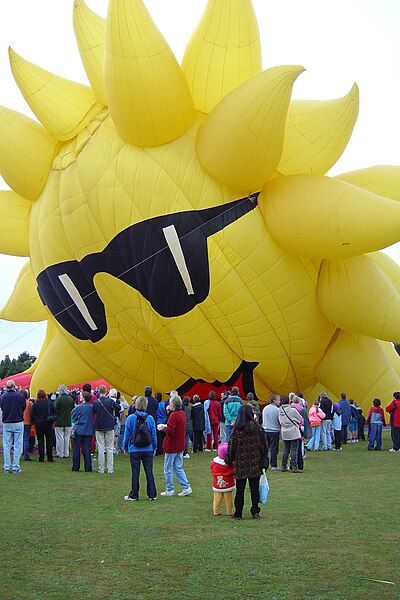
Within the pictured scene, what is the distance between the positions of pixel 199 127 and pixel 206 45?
143 cm

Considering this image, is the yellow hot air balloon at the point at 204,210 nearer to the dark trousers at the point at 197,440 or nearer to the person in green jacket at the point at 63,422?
the dark trousers at the point at 197,440

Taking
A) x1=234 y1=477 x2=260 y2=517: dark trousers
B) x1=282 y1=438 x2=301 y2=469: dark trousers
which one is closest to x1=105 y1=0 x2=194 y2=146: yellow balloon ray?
x1=282 y1=438 x2=301 y2=469: dark trousers

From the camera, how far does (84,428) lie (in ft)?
39.5

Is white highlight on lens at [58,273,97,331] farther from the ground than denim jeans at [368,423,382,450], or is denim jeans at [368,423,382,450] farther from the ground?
white highlight on lens at [58,273,97,331]

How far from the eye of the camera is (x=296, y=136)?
1351cm

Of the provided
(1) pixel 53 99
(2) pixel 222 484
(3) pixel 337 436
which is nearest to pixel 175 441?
(2) pixel 222 484

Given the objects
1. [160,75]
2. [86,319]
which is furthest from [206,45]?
[86,319]

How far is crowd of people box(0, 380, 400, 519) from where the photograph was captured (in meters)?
8.17

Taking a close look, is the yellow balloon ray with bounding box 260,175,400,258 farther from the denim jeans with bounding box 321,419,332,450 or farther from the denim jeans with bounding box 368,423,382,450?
the denim jeans with bounding box 368,423,382,450

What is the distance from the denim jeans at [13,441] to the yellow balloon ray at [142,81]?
209 inches

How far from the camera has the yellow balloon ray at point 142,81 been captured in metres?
12.2

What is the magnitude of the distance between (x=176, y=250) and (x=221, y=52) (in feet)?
11.1

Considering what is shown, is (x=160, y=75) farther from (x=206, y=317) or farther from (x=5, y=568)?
(x=5, y=568)

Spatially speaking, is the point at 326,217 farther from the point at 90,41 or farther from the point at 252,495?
the point at 252,495
